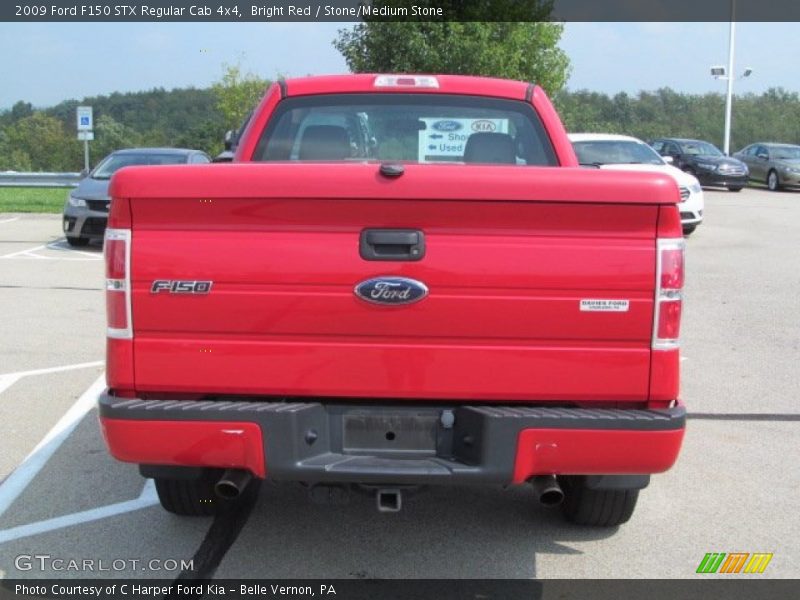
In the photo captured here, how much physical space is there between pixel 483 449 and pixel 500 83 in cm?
262

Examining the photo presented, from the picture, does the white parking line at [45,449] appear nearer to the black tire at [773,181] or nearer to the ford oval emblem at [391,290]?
the ford oval emblem at [391,290]

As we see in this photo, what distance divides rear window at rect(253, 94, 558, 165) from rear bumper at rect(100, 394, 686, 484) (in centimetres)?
183

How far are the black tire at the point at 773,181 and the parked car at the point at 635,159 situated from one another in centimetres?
1466

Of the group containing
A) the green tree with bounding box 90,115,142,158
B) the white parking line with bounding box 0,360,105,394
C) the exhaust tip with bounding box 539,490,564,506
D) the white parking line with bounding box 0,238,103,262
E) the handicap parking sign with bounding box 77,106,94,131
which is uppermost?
the green tree with bounding box 90,115,142,158

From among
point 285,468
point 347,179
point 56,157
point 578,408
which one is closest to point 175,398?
point 285,468

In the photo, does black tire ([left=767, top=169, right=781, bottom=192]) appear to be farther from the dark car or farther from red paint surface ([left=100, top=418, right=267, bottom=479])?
red paint surface ([left=100, top=418, right=267, bottom=479])

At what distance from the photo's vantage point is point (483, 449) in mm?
3205

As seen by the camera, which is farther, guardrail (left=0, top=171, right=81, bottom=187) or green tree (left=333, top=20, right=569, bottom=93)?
green tree (left=333, top=20, right=569, bottom=93)

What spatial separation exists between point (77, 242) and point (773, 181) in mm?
22682

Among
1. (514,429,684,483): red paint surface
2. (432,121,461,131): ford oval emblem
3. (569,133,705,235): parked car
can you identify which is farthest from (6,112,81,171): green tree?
(514,429,684,483): red paint surface

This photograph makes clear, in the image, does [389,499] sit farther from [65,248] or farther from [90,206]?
[65,248]

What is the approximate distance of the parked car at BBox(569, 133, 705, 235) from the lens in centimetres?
1552

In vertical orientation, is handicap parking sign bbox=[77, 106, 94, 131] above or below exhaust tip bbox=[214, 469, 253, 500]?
above

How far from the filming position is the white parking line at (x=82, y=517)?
425 centimetres
